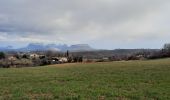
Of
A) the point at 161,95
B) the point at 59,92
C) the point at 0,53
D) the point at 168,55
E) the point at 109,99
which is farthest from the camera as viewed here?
the point at 0,53

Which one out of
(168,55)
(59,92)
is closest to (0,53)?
(168,55)

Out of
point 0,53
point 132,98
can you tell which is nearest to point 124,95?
point 132,98

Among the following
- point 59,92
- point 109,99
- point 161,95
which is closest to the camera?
point 109,99

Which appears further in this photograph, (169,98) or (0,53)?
(0,53)

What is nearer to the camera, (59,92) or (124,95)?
(124,95)

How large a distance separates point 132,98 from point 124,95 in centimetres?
96

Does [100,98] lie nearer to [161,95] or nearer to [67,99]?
[67,99]

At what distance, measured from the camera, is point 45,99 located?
57.6ft

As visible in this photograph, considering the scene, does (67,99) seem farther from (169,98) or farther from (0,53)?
(0,53)

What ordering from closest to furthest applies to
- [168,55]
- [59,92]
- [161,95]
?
[161,95] → [59,92] → [168,55]

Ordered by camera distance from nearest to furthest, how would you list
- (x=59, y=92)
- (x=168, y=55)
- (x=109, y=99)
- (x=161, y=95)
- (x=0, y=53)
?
(x=109, y=99)
(x=161, y=95)
(x=59, y=92)
(x=168, y=55)
(x=0, y=53)

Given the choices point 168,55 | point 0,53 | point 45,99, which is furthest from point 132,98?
point 0,53

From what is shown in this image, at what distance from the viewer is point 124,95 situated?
61.1 ft

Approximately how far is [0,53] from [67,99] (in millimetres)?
115692
